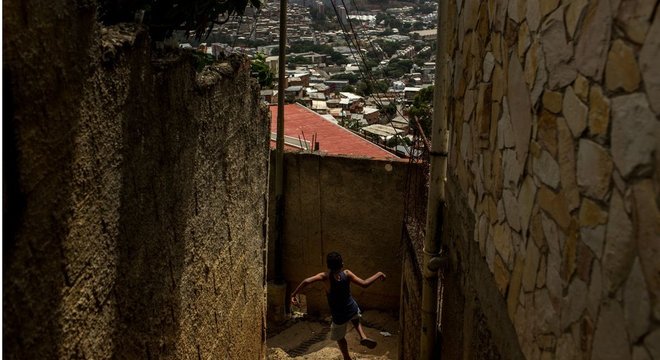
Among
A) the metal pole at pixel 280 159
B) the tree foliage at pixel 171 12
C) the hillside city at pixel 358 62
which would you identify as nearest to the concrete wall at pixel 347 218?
the metal pole at pixel 280 159

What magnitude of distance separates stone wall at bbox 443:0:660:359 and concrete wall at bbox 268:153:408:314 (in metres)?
6.32

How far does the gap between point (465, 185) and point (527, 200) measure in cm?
124

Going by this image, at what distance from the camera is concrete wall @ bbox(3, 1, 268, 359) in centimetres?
184

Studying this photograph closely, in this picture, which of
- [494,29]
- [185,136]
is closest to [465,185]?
[494,29]

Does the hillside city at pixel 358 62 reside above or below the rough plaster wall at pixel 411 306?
above

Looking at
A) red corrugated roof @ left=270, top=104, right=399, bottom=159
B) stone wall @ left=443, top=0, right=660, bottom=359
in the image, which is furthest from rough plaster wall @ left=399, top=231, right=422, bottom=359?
red corrugated roof @ left=270, top=104, right=399, bottom=159

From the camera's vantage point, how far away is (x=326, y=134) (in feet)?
53.1

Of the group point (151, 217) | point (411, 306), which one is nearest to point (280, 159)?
point (411, 306)

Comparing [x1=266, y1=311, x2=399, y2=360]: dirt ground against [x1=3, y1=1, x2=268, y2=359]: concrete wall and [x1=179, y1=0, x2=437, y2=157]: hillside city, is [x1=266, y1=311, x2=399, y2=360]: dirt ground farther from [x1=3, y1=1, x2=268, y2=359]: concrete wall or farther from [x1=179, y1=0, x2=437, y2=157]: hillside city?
[x1=3, y1=1, x2=268, y2=359]: concrete wall

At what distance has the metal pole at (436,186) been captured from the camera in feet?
13.7

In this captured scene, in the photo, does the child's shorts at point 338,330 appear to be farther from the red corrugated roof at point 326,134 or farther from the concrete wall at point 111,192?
the red corrugated roof at point 326,134

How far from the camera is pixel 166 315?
126 inches

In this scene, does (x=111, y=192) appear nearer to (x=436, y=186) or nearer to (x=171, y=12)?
(x=171, y=12)

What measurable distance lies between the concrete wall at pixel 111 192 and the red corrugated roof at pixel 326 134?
8.14 meters
